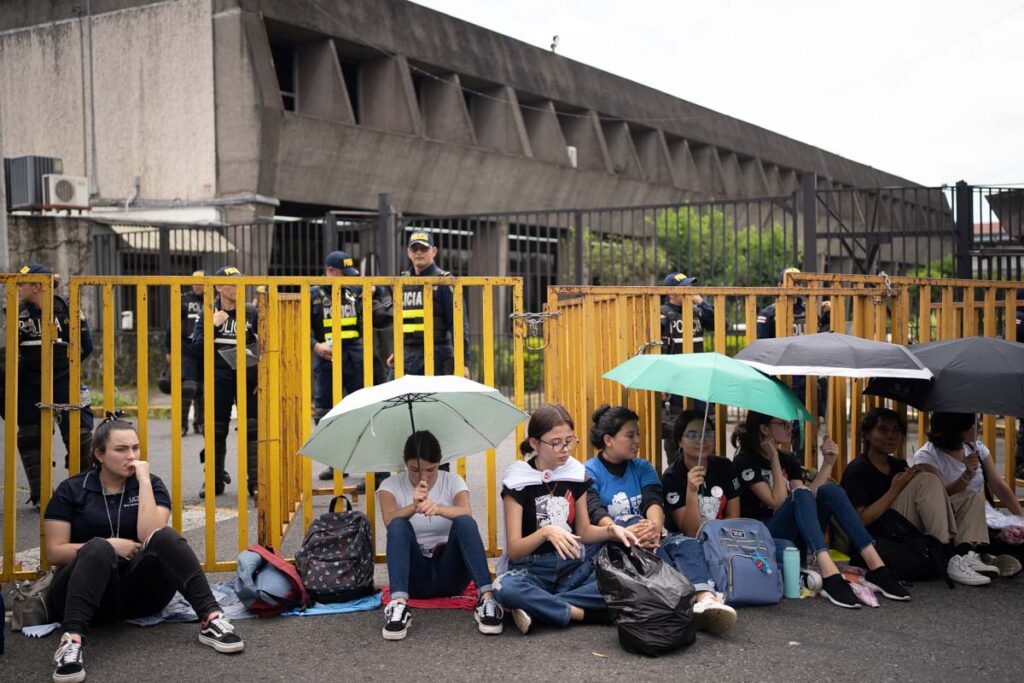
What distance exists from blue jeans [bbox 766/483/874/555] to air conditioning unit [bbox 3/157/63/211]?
14263 mm

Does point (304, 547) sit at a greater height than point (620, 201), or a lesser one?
lesser

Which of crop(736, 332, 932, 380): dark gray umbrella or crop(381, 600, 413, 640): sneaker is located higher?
crop(736, 332, 932, 380): dark gray umbrella

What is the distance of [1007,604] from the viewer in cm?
571

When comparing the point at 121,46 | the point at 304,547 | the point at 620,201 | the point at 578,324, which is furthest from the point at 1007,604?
the point at 620,201

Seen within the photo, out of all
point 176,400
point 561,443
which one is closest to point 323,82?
point 176,400

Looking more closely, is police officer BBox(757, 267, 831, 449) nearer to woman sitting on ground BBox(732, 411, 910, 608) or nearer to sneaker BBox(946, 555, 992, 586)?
woman sitting on ground BBox(732, 411, 910, 608)

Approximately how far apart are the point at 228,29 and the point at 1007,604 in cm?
1546

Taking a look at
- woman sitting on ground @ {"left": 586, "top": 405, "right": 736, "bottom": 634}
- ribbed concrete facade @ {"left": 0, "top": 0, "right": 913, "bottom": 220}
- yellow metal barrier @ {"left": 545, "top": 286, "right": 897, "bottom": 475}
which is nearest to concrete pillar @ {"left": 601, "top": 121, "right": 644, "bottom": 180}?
ribbed concrete facade @ {"left": 0, "top": 0, "right": 913, "bottom": 220}

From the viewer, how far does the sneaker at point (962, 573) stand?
600 centimetres

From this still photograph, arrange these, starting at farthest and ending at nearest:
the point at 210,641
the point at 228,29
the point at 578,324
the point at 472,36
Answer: the point at 472,36, the point at 228,29, the point at 578,324, the point at 210,641

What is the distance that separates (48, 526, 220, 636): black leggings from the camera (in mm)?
4875

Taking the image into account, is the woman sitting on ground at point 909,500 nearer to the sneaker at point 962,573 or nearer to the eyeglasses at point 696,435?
the sneaker at point 962,573

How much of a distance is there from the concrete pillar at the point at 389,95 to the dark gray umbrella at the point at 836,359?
1552 centimetres

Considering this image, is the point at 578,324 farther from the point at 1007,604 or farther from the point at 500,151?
the point at 500,151
